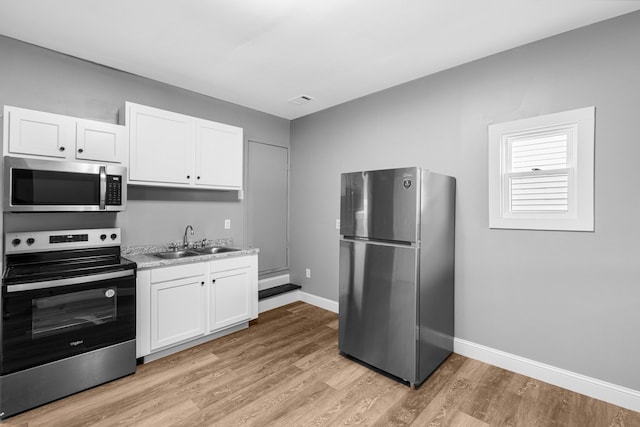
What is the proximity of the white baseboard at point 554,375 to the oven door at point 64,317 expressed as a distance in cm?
285

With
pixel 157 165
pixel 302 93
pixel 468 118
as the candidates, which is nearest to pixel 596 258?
pixel 468 118

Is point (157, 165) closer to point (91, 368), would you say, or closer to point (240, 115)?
point (240, 115)

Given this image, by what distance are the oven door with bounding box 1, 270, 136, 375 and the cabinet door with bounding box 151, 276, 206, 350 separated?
0.21m

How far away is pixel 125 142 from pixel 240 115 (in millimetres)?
1508

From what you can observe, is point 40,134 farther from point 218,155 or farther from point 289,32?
point 289,32

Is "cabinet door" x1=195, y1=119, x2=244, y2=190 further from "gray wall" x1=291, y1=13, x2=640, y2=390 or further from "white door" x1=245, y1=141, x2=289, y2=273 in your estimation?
"gray wall" x1=291, y1=13, x2=640, y2=390

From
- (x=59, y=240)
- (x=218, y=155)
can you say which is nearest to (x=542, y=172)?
(x=218, y=155)

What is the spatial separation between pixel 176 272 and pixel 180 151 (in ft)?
3.83

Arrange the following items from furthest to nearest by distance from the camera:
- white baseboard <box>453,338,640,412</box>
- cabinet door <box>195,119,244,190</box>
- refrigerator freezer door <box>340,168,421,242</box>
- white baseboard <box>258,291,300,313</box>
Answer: white baseboard <box>258,291,300,313</box> → cabinet door <box>195,119,244,190</box> → refrigerator freezer door <box>340,168,421,242</box> → white baseboard <box>453,338,640,412</box>

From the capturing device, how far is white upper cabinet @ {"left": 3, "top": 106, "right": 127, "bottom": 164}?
212 centimetres

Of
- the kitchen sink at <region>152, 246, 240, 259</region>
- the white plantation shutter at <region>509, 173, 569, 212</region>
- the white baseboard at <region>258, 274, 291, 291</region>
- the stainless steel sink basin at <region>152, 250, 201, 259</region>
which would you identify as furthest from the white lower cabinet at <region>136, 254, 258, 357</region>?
the white plantation shutter at <region>509, 173, 569, 212</region>

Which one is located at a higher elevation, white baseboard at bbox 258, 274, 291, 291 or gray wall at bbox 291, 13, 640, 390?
gray wall at bbox 291, 13, 640, 390

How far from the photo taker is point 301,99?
358 centimetres

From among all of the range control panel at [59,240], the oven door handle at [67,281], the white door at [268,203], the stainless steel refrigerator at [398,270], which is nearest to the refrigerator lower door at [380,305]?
the stainless steel refrigerator at [398,270]
